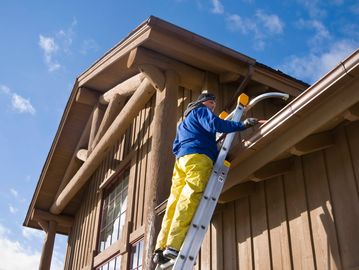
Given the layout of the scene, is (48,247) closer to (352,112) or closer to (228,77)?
(228,77)

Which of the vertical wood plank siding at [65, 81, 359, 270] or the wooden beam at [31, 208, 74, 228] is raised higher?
the wooden beam at [31, 208, 74, 228]

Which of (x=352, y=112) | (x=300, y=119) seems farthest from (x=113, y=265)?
(x=352, y=112)

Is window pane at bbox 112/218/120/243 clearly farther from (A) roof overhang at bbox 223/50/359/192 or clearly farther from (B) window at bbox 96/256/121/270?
(A) roof overhang at bbox 223/50/359/192

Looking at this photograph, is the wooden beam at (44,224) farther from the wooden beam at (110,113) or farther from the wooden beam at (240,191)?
the wooden beam at (240,191)

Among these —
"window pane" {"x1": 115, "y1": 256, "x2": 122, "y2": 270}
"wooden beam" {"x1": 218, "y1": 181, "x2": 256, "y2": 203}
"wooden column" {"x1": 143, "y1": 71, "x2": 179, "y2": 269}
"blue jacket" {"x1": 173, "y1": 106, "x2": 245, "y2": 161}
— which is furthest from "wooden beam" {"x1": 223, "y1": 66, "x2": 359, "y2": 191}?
"window pane" {"x1": 115, "y1": 256, "x2": 122, "y2": 270}

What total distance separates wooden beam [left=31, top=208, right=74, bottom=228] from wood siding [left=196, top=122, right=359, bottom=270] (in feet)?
23.8

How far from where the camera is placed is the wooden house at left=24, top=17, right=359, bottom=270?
4043 millimetres

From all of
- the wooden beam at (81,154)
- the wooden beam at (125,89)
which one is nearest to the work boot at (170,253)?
the wooden beam at (125,89)

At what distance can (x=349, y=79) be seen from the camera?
3.71 metres

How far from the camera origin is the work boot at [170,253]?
12.6ft

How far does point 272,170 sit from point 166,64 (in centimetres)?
289

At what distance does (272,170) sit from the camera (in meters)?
4.63

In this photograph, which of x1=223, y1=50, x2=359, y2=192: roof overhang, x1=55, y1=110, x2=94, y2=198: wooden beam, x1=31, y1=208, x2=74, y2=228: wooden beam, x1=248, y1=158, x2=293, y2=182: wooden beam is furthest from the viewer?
x1=31, y1=208, x2=74, y2=228: wooden beam

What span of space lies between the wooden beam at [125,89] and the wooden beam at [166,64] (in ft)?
4.51
